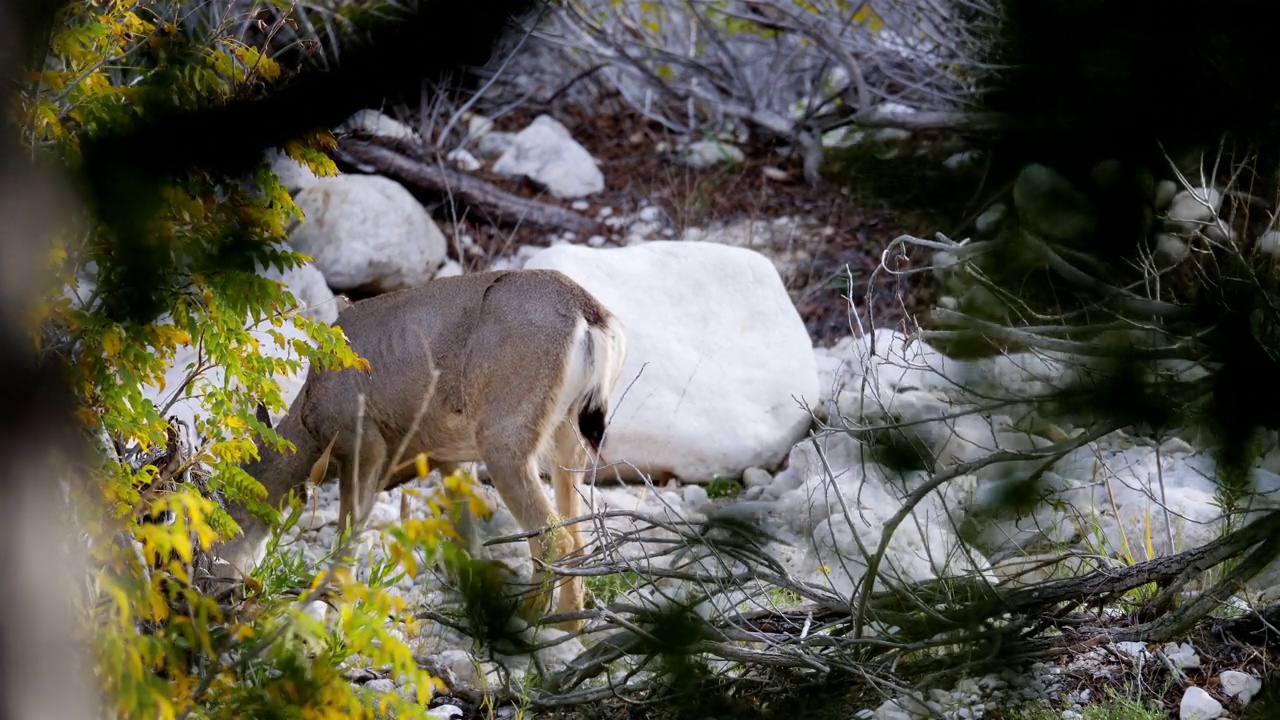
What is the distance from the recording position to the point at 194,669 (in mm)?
4141

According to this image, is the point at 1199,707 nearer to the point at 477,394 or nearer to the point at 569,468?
the point at 569,468

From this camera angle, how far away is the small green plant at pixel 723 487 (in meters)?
7.46

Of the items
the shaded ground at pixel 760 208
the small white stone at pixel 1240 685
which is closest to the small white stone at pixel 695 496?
the shaded ground at pixel 760 208

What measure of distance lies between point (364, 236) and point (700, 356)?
2854 mm

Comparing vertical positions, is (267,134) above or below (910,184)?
above

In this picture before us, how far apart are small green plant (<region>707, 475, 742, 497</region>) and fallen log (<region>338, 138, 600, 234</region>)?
11.6 feet

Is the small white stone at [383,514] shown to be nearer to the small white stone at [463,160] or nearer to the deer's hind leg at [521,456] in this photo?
the deer's hind leg at [521,456]

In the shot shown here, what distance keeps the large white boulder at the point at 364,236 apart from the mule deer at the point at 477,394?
2.32 m

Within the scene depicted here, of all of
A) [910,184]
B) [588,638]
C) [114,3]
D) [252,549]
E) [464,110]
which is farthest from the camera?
[464,110]

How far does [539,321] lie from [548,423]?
492 millimetres

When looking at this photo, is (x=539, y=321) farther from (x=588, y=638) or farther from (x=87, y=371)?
(x=87, y=371)

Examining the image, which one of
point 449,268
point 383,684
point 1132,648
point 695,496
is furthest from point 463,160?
point 1132,648

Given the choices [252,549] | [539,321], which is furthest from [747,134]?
[252,549]

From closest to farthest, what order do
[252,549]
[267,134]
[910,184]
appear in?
[267,134] < [910,184] < [252,549]
